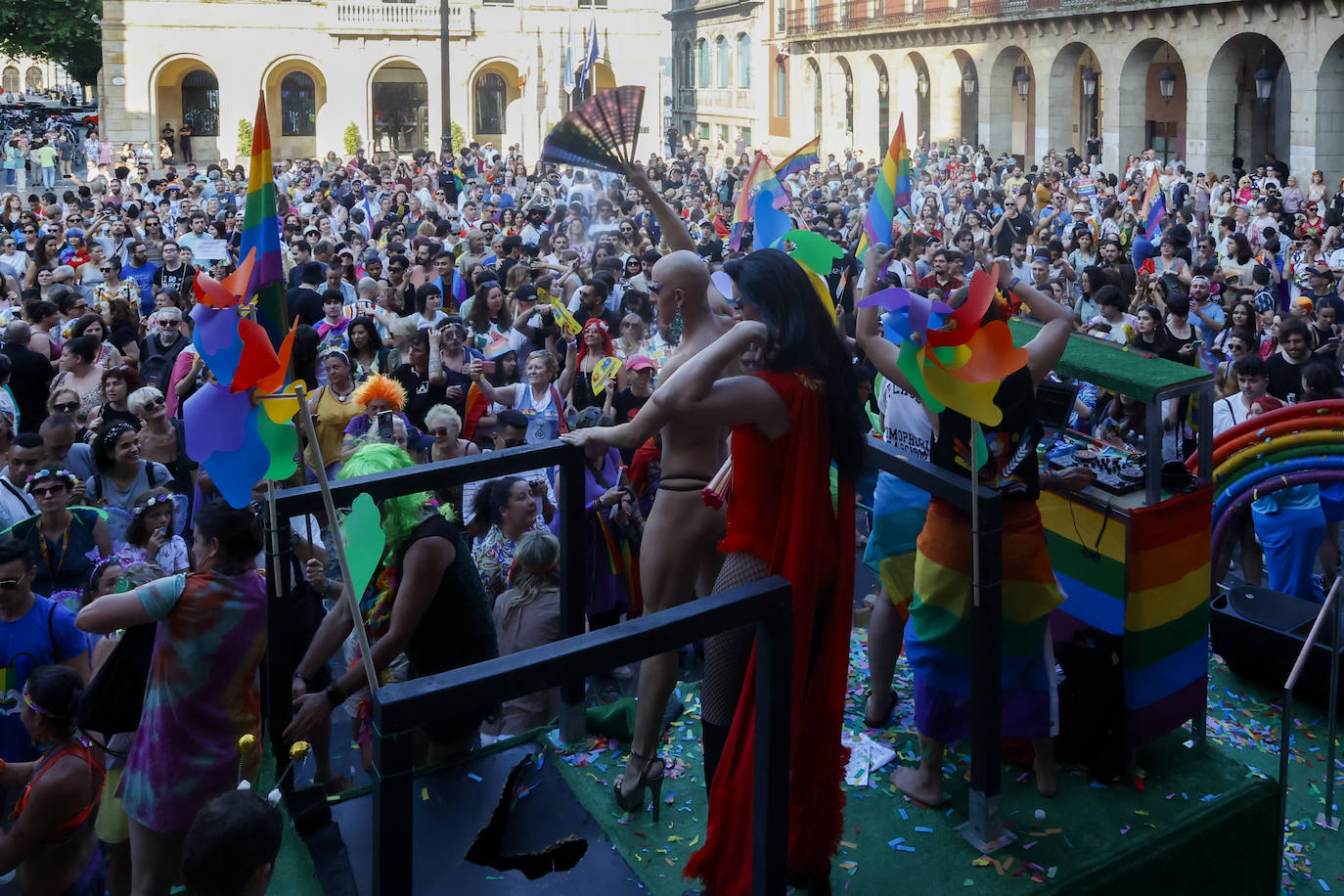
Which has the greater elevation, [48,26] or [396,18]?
[48,26]

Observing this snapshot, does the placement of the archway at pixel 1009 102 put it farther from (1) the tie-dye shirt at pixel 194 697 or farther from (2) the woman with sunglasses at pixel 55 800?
(2) the woman with sunglasses at pixel 55 800

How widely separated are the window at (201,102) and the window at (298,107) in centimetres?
236

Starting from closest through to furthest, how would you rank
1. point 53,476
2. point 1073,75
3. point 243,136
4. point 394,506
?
point 394,506 < point 53,476 < point 1073,75 < point 243,136

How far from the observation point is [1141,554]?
13.0 feet

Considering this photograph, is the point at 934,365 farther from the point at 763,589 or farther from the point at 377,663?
the point at 377,663

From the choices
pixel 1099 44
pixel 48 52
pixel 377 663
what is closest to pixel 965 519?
pixel 377 663

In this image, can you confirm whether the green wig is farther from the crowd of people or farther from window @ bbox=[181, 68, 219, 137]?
window @ bbox=[181, 68, 219, 137]

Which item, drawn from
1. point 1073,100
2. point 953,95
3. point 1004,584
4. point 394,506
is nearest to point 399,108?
point 953,95

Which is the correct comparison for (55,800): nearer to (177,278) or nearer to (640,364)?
(640,364)

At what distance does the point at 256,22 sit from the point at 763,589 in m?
44.3

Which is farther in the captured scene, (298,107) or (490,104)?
(490,104)

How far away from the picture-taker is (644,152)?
44.9 metres

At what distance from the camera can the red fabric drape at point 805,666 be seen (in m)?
3.17

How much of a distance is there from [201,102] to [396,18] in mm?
7849
